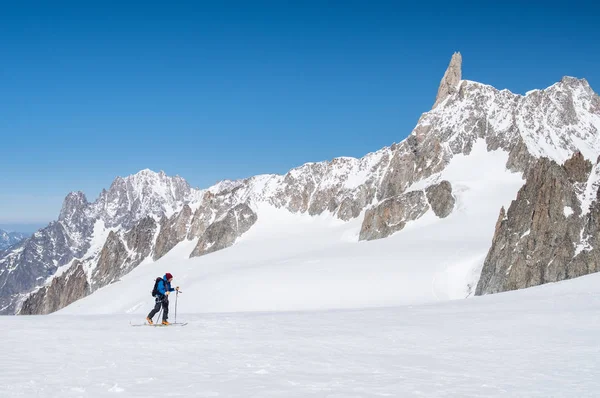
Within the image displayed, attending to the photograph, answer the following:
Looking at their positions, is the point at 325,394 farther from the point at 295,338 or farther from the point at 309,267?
the point at 309,267

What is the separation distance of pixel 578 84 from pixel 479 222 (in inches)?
2994

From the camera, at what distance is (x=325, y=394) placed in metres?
9.70

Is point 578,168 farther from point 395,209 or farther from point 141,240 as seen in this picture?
point 141,240

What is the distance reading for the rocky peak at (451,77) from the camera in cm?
15162

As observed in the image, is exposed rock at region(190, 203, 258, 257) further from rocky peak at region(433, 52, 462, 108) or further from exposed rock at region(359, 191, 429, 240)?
rocky peak at region(433, 52, 462, 108)

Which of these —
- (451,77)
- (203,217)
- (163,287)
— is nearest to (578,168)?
(163,287)

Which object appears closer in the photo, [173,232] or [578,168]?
[578,168]

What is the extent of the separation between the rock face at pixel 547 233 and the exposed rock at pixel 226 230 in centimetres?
10025

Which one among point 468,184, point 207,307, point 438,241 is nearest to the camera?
point 207,307

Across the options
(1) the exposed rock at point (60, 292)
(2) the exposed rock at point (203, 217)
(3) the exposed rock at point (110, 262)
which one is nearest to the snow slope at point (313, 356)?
(2) the exposed rock at point (203, 217)

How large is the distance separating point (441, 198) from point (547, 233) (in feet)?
198

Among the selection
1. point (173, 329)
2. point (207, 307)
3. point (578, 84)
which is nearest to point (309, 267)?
point (207, 307)

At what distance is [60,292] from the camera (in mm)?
176875

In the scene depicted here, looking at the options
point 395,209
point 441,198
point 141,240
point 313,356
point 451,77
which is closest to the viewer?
point 313,356
